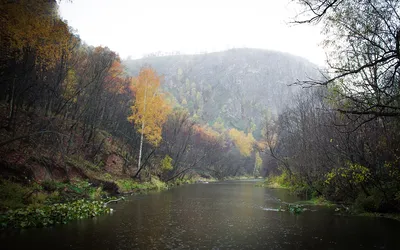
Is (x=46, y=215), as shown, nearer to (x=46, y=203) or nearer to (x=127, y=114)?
(x=46, y=203)

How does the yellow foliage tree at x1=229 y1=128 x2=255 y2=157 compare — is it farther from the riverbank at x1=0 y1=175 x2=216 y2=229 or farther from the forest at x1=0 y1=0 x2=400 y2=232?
the riverbank at x1=0 y1=175 x2=216 y2=229

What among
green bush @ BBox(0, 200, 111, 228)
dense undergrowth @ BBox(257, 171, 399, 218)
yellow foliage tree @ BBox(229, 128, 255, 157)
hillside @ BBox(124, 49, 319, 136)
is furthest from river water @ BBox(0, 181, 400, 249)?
hillside @ BBox(124, 49, 319, 136)

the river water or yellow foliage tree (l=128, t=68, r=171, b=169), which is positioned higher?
yellow foliage tree (l=128, t=68, r=171, b=169)

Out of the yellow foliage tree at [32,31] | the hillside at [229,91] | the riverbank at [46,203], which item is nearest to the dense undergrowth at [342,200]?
the riverbank at [46,203]

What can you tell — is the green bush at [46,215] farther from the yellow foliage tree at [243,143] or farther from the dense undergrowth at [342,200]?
the yellow foliage tree at [243,143]

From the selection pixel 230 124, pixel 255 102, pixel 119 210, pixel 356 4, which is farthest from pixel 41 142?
pixel 255 102

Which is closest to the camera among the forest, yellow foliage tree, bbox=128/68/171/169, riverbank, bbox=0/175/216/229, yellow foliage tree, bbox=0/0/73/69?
the forest

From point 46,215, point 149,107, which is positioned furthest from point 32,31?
point 149,107

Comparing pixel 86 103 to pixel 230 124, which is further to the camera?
pixel 230 124

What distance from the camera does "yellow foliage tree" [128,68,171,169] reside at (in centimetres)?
3152

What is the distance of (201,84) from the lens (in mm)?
179250

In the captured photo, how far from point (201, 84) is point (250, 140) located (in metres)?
87.5

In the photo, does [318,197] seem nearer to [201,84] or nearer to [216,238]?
[216,238]

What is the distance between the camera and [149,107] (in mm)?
31656
